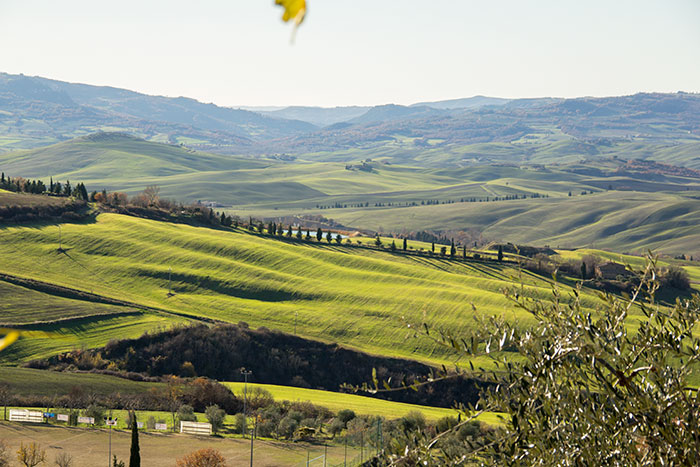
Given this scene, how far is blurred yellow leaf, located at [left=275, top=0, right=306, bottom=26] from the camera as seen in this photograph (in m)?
3.58

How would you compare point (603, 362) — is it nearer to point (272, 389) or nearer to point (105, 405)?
point (105, 405)

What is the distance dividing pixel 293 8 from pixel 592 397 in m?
11.7

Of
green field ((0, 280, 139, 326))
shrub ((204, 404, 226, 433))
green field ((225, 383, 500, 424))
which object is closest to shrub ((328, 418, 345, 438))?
green field ((225, 383, 500, 424))

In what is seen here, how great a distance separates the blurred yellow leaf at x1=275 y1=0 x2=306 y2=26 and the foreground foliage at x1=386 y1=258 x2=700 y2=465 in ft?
31.9

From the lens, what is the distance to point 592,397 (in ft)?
43.9

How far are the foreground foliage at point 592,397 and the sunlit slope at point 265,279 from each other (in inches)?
4090

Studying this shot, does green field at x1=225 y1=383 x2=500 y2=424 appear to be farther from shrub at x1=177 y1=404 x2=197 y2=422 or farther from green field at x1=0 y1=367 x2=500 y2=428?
shrub at x1=177 y1=404 x2=197 y2=422

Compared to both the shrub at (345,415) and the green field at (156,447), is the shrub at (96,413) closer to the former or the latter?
the green field at (156,447)

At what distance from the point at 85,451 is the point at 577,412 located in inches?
2186

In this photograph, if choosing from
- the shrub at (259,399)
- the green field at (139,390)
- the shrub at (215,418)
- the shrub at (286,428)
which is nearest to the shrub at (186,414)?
the green field at (139,390)

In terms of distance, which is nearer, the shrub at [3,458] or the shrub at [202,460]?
the shrub at [3,458]

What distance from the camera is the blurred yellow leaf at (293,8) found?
3.58 metres

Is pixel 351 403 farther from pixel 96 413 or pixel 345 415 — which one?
pixel 96 413

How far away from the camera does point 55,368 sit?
95.7 m
